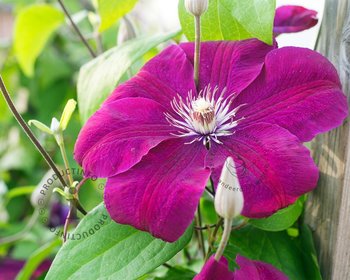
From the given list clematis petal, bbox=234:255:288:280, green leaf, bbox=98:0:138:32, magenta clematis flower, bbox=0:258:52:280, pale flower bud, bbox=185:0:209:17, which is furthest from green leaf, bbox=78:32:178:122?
magenta clematis flower, bbox=0:258:52:280

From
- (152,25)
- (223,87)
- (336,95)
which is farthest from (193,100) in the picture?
(152,25)

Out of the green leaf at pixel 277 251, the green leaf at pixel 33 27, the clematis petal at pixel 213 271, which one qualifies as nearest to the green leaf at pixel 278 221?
the green leaf at pixel 277 251

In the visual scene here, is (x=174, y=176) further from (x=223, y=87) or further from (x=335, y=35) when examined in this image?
(x=335, y=35)

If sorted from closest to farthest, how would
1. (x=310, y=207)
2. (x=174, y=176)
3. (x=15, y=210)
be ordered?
(x=174, y=176)
(x=310, y=207)
(x=15, y=210)

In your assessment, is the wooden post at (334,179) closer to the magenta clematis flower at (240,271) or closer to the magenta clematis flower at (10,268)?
the magenta clematis flower at (240,271)

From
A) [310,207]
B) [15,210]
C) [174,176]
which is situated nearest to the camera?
[174,176]

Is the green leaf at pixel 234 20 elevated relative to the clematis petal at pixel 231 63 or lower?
elevated
